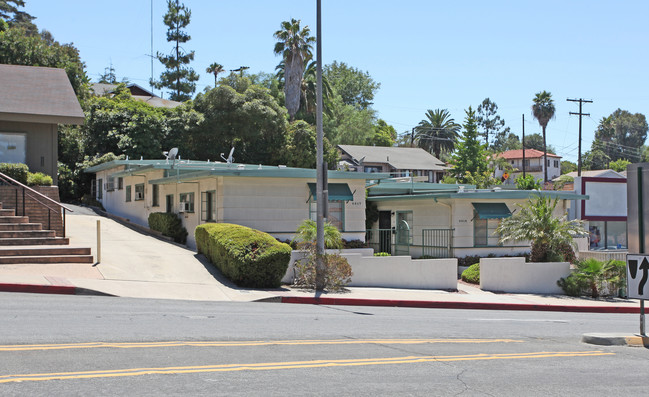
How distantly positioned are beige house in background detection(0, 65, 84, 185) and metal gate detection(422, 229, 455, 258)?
14.6 m

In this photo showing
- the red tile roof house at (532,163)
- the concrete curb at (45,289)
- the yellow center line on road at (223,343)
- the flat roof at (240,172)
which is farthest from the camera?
the red tile roof house at (532,163)

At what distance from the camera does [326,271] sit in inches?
722

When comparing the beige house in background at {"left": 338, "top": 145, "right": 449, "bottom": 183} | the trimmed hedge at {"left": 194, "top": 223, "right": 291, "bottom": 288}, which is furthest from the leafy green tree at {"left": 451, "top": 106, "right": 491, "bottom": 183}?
the trimmed hedge at {"left": 194, "top": 223, "right": 291, "bottom": 288}

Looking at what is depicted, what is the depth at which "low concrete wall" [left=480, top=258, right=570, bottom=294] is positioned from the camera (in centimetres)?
2302

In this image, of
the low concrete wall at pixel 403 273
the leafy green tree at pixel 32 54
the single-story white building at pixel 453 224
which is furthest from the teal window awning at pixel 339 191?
the leafy green tree at pixel 32 54

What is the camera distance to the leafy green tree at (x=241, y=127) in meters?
45.2

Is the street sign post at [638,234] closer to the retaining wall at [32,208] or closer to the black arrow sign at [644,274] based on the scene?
the black arrow sign at [644,274]

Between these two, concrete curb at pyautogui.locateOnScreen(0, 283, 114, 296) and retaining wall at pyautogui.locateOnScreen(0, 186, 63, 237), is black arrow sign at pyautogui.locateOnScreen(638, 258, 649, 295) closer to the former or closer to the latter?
concrete curb at pyautogui.locateOnScreen(0, 283, 114, 296)

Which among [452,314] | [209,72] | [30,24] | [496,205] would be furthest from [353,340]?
[30,24]

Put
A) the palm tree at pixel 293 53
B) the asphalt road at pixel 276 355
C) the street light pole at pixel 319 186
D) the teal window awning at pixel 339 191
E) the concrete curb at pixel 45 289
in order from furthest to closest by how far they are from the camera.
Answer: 1. the palm tree at pixel 293 53
2. the teal window awning at pixel 339 191
3. the street light pole at pixel 319 186
4. the concrete curb at pixel 45 289
5. the asphalt road at pixel 276 355

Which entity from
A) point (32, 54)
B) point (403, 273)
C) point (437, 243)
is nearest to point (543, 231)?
point (437, 243)

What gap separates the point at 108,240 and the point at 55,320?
13.0 m

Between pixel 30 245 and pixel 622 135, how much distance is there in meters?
134

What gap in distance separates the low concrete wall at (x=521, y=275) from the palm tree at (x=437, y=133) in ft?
212
